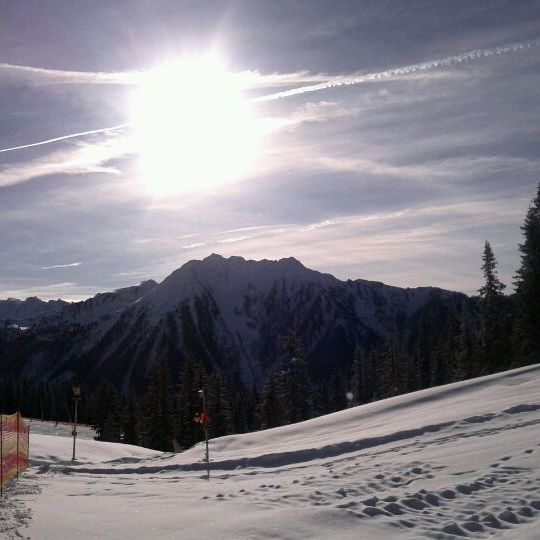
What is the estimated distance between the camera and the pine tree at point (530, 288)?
39438 millimetres

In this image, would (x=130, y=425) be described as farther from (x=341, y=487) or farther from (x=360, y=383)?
(x=341, y=487)

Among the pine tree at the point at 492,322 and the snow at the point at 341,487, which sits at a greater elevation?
→ the pine tree at the point at 492,322

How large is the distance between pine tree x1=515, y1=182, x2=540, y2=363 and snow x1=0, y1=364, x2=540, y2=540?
20231 mm

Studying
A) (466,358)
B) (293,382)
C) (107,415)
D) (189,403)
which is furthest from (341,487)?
(107,415)

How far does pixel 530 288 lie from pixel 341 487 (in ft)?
110

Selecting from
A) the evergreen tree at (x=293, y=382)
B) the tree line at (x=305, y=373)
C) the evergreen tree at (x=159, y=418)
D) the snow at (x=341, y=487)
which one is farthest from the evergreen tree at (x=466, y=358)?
the snow at (x=341, y=487)

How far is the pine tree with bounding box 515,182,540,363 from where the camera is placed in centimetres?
3944

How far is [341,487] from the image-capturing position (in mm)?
11156

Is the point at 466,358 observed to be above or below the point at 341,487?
above

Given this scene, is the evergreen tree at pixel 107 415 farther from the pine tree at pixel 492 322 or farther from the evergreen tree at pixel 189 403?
the pine tree at pixel 492 322

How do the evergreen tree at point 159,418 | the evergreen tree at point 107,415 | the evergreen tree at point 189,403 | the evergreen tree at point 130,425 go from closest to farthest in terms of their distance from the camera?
the evergreen tree at point 189,403
the evergreen tree at point 159,418
the evergreen tree at point 107,415
the evergreen tree at point 130,425

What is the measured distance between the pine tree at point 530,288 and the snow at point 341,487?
20.2 metres

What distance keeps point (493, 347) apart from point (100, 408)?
41.7m

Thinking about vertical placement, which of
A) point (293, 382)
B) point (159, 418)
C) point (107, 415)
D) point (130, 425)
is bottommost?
point (130, 425)
